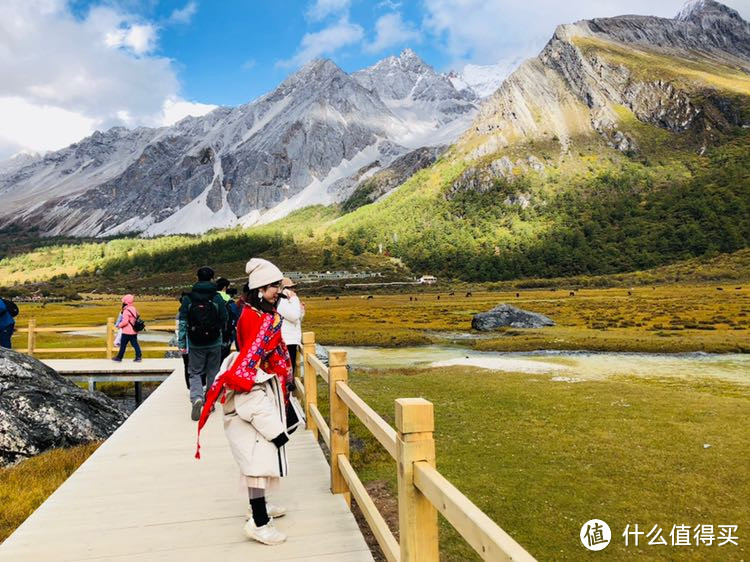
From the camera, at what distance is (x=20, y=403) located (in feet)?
33.4

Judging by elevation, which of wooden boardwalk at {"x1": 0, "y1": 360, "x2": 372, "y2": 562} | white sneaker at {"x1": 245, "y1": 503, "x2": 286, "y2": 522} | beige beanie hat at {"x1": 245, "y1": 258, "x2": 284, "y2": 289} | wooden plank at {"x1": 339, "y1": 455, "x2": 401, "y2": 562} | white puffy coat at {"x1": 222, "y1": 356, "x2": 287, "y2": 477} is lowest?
wooden boardwalk at {"x1": 0, "y1": 360, "x2": 372, "y2": 562}

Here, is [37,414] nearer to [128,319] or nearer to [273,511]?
[273,511]

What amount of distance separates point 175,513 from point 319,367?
2836mm

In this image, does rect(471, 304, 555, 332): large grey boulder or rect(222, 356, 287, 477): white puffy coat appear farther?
rect(471, 304, 555, 332): large grey boulder

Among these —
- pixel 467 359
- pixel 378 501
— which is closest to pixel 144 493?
pixel 378 501

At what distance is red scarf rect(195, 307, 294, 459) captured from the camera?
5262 mm

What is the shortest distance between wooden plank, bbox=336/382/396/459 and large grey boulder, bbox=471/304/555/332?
1606 inches

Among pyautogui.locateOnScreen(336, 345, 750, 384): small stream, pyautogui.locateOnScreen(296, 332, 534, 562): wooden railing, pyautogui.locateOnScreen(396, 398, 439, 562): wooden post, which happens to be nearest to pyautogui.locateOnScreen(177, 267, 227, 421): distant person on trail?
pyautogui.locateOnScreen(296, 332, 534, 562): wooden railing

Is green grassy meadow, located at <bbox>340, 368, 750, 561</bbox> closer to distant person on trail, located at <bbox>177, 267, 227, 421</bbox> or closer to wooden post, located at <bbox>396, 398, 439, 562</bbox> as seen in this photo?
wooden post, located at <bbox>396, 398, 439, 562</bbox>

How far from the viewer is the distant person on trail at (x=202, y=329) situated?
10.2 metres

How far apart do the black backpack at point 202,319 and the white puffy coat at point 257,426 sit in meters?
5.03

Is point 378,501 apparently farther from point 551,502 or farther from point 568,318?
point 568,318

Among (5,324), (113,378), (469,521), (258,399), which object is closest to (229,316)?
(258,399)

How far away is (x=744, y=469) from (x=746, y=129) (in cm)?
23681
